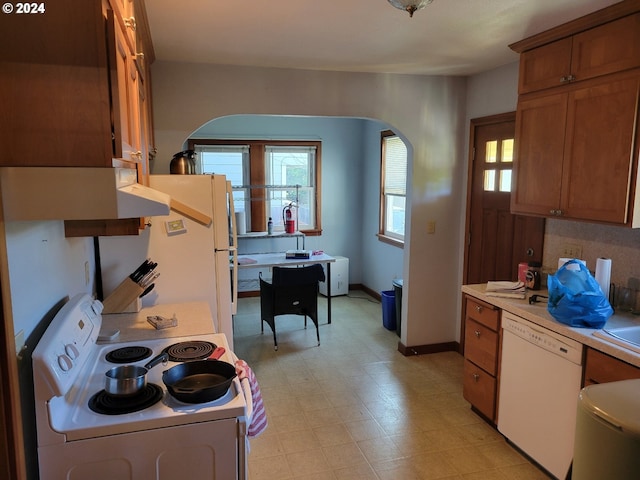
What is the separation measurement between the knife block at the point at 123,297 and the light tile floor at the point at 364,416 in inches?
45.6

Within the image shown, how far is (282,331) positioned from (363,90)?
8.38 ft

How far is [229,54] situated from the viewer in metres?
3.14

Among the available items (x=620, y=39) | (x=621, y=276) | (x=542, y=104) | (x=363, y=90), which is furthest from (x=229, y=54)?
(x=621, y=276)

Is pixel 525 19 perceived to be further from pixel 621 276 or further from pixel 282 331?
pixel 282 331

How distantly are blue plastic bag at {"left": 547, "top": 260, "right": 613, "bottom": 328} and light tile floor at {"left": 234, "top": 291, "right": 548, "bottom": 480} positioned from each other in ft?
3.06

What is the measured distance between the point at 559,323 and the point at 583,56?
1.44 meters

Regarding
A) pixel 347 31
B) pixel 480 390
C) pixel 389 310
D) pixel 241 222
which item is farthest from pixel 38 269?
pixel 241 222

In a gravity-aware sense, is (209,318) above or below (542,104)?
below

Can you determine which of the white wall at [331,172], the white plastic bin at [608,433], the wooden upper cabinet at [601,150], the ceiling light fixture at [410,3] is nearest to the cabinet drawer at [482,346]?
the wooden upper cabinet at [601,150]

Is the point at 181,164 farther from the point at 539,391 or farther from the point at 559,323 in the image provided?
the point at 539,391

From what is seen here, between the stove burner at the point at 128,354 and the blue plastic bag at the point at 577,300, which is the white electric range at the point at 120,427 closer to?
the stove burner at the point at 128,354

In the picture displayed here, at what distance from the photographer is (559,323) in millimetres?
2324

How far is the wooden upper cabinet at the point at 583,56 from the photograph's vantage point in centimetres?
221

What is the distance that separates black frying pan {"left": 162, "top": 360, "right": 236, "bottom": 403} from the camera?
153 cm
